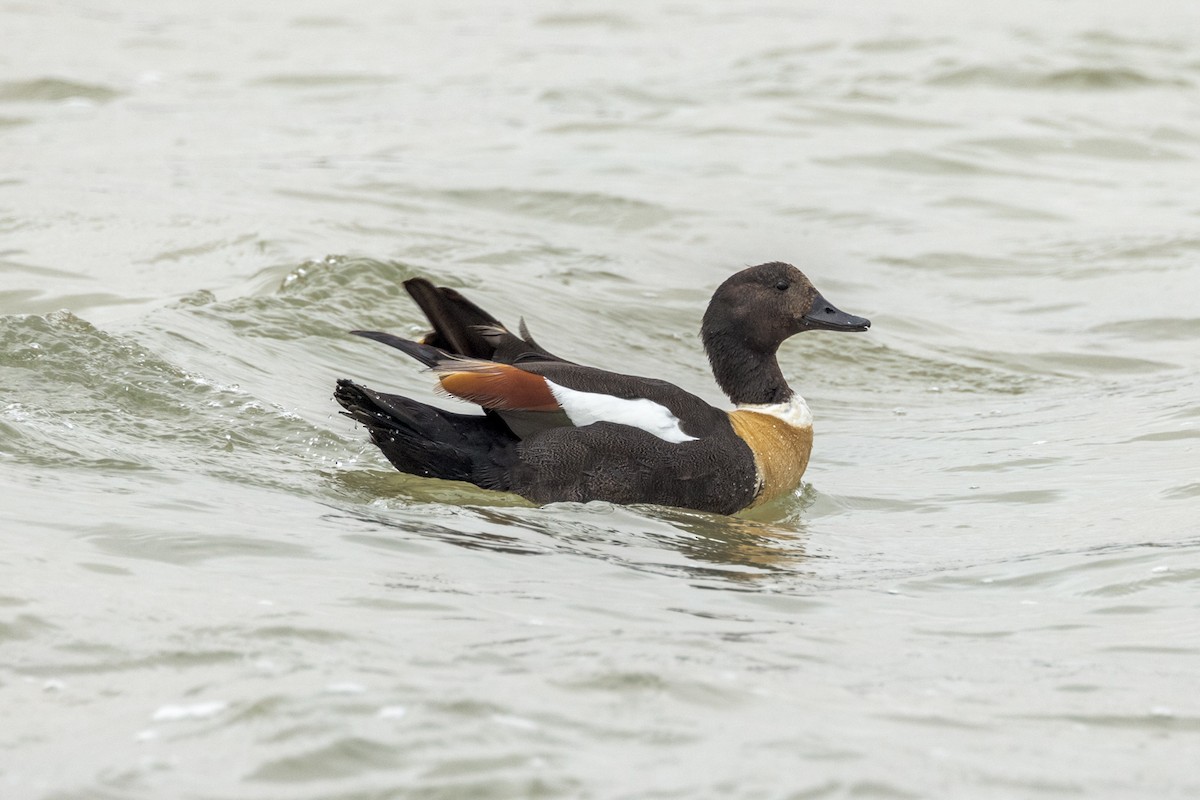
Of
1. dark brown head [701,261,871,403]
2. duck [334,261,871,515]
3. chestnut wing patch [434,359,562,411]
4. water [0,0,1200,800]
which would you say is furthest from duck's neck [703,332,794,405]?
chestnut wing patch [434,359,562,411]

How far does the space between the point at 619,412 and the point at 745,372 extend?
1.03 metres

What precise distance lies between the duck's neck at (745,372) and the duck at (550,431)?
37 centimetres

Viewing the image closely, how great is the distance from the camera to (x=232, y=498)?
21.4 feet

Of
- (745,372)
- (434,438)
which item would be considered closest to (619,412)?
(434,438)

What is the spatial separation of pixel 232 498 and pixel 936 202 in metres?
9.57

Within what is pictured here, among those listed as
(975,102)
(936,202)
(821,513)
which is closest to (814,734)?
(821,513)

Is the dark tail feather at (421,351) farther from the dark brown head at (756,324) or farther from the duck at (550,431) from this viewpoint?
the dark brown head at (756,324)

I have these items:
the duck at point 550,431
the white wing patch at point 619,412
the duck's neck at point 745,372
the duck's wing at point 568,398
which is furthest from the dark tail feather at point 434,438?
the duck's neck at point 745,372

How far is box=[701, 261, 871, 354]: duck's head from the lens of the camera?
7.67 m

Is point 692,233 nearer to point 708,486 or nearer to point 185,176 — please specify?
point 185,176

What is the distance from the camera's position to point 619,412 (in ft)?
22.5

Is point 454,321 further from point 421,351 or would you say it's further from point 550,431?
point 550,431

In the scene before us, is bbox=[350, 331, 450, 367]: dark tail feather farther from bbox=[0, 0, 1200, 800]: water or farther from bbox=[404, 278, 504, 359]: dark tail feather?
bbox=[0, 0, 1200, 800]: water

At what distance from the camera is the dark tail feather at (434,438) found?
22.2ft
